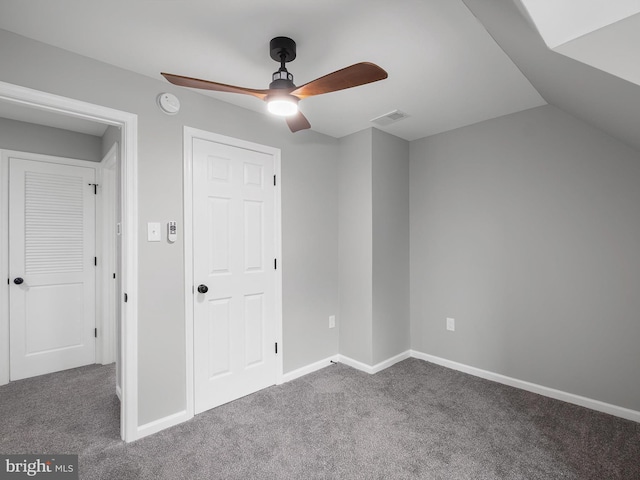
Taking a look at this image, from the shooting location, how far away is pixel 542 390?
2621 mm

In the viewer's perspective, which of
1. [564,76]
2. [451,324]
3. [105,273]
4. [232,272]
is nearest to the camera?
[564,76]

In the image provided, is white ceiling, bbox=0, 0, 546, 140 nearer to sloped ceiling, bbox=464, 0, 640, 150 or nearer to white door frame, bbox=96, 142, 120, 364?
sloped ceiling, bbox=464, 0, 640, 150

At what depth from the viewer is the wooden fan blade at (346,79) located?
1375 millimetres

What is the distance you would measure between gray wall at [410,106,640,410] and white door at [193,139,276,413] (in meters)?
1.71

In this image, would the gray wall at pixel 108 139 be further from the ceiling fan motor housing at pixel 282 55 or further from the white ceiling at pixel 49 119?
the ceiling fan motor housing at pixel 282 55

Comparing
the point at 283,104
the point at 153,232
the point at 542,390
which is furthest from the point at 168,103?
the point at 542,390

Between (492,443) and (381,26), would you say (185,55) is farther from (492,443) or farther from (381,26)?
(492,443)

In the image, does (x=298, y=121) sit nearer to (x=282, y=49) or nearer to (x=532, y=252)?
(x=282, y=49)

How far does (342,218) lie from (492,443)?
222cm

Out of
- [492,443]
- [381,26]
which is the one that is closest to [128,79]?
[381,26]

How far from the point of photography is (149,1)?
1467 mm

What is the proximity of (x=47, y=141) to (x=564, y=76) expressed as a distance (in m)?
4.24

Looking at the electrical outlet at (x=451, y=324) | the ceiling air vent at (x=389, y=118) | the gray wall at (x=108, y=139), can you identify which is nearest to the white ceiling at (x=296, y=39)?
the ceiling air vent at (x=389, y=118)

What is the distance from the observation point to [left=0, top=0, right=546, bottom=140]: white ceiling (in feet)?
4.96
